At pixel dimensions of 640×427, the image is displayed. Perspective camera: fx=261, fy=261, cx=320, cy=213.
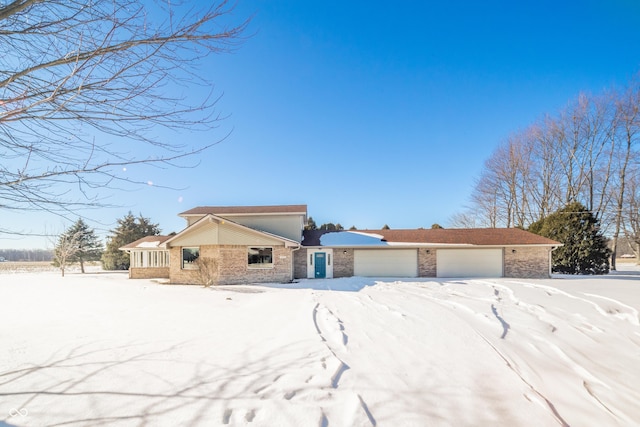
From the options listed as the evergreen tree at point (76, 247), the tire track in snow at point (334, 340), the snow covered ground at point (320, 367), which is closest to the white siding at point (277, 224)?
the tire track in snow at point (334, 340)

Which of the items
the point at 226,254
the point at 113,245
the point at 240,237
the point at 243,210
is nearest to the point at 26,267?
the point at 113,245

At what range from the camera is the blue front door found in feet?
56.2

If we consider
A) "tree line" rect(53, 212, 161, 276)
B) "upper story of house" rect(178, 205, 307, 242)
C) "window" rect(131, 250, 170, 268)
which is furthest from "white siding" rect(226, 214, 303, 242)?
"tree line" rect(53, 212, 161, 276)

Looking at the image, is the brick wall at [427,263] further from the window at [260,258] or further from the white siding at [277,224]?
the window at [260,258]

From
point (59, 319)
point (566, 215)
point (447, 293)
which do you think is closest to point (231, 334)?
point (59, 319)

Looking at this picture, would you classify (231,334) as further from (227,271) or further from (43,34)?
(227,271)

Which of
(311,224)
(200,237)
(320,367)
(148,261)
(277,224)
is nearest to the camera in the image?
(320,367)

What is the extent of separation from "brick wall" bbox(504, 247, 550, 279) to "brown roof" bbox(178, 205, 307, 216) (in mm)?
13854

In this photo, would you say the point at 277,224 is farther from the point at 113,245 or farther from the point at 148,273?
the point at 113,245

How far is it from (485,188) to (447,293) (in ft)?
69.0

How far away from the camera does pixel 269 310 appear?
302 inches

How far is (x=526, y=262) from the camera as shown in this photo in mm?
16984

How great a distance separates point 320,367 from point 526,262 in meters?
18.8

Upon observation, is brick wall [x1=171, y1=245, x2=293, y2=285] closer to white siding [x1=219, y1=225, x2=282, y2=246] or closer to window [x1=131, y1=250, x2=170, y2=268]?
white siding [x1=219, y1=225, x2=282, y2=246]
